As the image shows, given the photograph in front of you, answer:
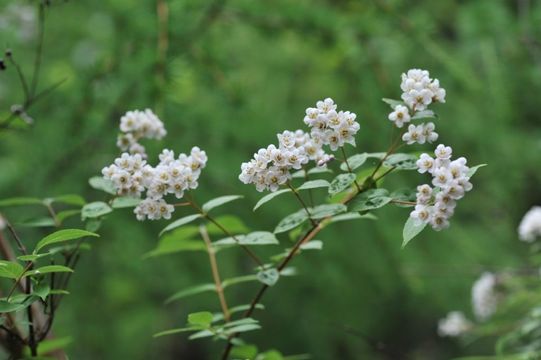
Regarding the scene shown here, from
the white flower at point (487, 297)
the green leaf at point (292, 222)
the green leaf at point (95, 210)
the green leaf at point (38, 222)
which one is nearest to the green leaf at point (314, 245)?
the green leaf at point (292, 222)

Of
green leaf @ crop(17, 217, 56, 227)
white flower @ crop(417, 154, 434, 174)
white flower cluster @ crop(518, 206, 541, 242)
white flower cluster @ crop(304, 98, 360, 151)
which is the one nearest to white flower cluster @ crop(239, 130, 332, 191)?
white flower cluster @ crop(304, 98, 360, 151)

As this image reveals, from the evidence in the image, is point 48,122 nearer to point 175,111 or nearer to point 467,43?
point 175,111

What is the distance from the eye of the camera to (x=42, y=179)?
2029 mm

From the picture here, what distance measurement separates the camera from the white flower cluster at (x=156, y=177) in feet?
2.68

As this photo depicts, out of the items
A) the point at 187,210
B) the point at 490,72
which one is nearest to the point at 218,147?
the point at 187,210

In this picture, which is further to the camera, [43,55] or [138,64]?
[43,55]

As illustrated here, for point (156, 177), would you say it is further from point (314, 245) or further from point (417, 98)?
point (417, 98)

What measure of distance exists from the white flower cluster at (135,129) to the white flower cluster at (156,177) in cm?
13

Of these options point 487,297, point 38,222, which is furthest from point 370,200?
point 487,297

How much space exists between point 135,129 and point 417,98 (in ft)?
1.39

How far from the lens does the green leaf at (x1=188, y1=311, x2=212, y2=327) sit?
0.81 m

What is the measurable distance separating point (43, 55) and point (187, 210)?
1407mm

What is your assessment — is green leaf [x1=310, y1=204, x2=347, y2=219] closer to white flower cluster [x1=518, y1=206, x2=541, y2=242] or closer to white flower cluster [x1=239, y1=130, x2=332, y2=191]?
white flower cluster [x1=239, y1=130, x2=332, y2=191]

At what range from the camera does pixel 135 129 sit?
38.9 inches
